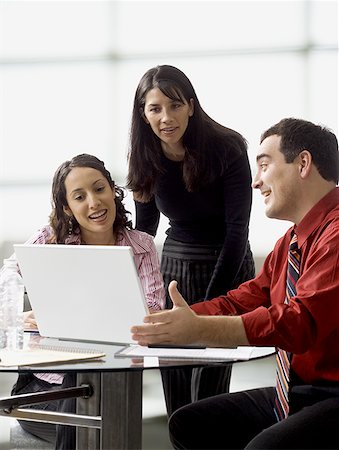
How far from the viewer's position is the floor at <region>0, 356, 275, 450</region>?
2.88 meters

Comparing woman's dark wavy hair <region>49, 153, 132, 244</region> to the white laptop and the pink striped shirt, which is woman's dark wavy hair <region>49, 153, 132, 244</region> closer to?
the pink striped shirt

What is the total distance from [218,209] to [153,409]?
158cm

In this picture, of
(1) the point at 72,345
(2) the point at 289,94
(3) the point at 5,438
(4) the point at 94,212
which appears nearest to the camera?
(1) the point at 72,345

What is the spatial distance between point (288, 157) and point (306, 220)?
0.50 ft

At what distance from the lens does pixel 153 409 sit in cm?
430

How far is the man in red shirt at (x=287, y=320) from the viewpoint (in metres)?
1.89

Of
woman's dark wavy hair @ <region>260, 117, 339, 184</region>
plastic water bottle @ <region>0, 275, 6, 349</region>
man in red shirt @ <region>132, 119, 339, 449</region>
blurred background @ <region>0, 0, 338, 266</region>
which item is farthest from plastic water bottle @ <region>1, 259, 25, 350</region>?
blurred background @ <region>0, 0, 338, 266</region>

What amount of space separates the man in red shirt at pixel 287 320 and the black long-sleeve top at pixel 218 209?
0.68 metres

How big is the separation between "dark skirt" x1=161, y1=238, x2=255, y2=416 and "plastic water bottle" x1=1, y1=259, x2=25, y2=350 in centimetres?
83

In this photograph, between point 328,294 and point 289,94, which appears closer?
point 328,294

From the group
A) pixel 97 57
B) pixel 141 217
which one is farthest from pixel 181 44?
pixel 141 217

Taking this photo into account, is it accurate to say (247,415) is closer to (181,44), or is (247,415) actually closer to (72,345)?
(72,345)

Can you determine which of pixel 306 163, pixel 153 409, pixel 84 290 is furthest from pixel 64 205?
pixel 153 409

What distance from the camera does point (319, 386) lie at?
2027mm
